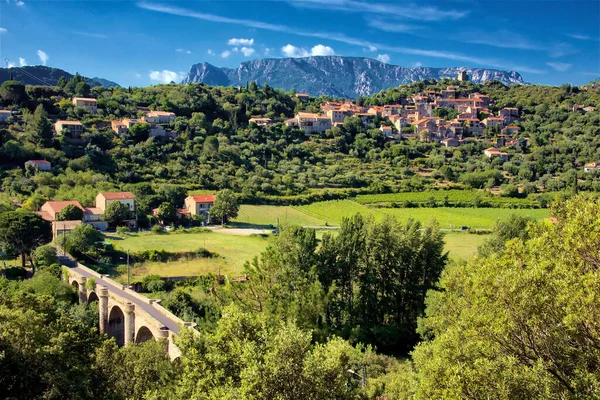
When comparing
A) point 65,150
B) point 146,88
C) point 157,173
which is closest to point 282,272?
point 157,173

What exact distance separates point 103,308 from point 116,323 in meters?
1.06

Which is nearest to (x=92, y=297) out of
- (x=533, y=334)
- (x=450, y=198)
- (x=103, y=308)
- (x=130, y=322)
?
(x=103, y=308)

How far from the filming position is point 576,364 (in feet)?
25.2

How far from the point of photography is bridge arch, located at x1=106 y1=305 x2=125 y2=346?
23.7 metres

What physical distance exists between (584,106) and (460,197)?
59.6 meters

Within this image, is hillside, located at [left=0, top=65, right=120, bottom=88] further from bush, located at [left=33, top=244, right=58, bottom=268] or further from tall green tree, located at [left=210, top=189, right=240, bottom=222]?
bush, located at [left=33, top=244, right=58, bottom=268]

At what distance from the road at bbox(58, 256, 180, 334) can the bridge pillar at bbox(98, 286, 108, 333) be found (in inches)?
16.1

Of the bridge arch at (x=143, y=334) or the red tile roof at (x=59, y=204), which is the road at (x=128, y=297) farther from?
the red tile roof at (x=59, y=204)

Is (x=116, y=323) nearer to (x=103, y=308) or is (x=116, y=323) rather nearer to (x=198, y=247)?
(x=103, y=308)

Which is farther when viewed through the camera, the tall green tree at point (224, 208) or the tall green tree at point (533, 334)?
the tall green tree at point (224, 208)

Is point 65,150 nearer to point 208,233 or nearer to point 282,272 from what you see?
→ point 208,233

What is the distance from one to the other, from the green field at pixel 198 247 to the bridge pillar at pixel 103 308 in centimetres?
691

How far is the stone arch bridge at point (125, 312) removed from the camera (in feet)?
63.8

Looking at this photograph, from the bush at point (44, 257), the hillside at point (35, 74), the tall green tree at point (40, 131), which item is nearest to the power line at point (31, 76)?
the hillside at point (35, 74)
